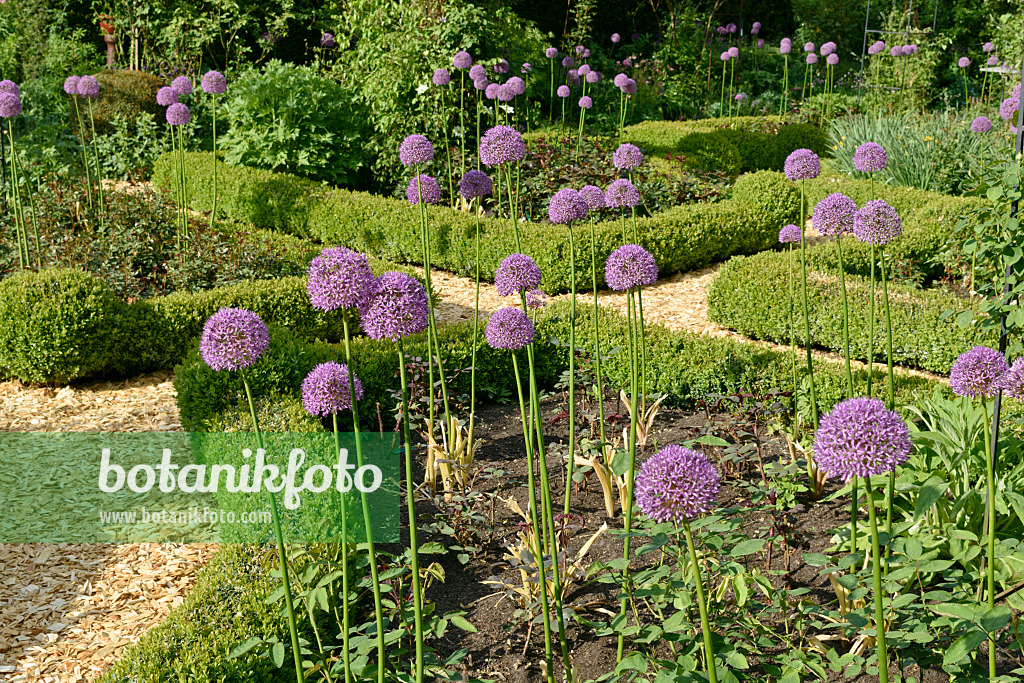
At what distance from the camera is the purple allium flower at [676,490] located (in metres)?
1.80

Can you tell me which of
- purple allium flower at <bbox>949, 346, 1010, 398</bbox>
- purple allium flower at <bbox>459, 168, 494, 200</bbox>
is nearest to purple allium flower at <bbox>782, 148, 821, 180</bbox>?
purple allium flower at <bbox>459, 168, 494, 200</bbox>

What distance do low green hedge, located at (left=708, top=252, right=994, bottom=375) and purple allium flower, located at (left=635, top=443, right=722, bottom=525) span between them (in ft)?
12.6

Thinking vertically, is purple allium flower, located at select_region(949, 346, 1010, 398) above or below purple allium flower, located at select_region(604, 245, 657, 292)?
below

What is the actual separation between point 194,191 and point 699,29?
11.1m

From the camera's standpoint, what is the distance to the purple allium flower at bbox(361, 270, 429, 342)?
80.5 inches

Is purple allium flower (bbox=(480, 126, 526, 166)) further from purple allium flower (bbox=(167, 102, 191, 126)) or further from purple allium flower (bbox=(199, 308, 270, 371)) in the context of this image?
purple allium flower (bbox=(167, 102, 191, 126))

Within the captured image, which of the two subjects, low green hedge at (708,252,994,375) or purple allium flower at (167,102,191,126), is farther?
purple allium flower at (167,102,191,126)

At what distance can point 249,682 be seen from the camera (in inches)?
109

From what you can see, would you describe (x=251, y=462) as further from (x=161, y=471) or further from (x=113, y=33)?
(x=113, y=33)

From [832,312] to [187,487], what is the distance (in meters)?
4.40

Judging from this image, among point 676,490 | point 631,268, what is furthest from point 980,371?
point 676,490

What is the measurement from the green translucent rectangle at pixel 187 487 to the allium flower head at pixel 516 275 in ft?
2.79

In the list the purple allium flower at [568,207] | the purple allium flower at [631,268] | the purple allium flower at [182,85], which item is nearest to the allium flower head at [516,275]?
the purple allium flower at [631,268]

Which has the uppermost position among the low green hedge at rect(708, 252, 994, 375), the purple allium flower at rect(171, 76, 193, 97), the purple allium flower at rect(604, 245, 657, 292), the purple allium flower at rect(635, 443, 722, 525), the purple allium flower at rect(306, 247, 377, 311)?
the purple allium flower at rect(171, 76, 193, 97)
